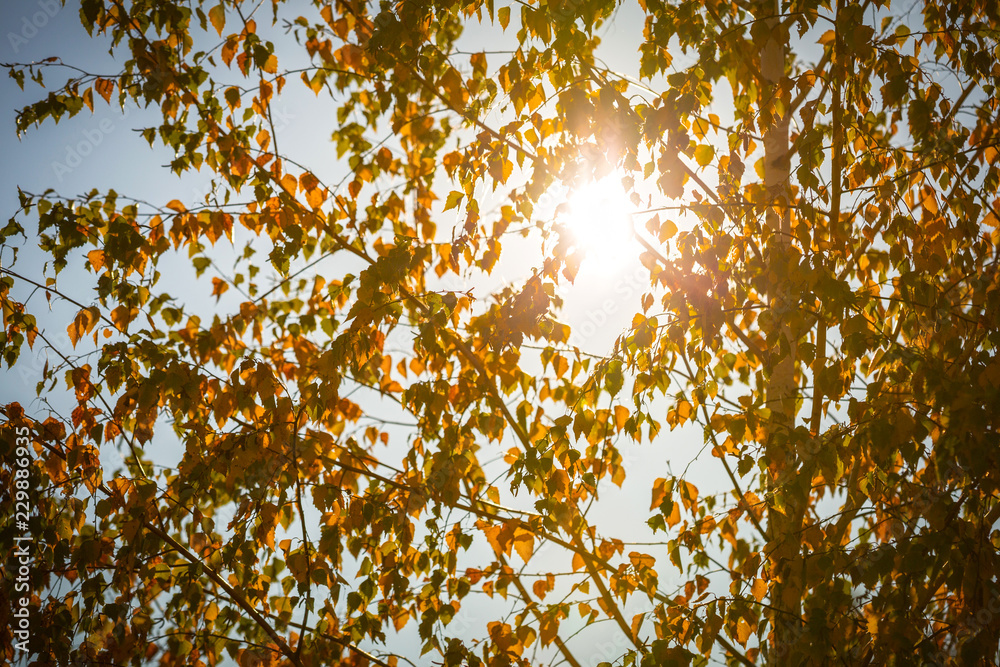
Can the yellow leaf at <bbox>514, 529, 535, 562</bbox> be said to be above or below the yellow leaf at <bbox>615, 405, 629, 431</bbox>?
below

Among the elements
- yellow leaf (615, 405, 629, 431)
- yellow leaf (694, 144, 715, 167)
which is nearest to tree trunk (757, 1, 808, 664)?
yellow leaf (694, 144, 715, 167)

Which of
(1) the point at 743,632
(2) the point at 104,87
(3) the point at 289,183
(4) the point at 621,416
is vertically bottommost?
(1) the point at 743,632

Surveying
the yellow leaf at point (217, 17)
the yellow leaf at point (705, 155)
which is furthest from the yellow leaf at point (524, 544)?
the yellow leaf at point (217, 17)

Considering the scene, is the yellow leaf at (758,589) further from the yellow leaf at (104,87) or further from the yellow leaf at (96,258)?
the yellow leaf at (104,87)

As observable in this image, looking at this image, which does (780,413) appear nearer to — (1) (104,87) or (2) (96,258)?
(2) (96,258)

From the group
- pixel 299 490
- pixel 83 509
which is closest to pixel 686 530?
pixel 299 490

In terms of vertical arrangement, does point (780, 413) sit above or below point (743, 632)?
above

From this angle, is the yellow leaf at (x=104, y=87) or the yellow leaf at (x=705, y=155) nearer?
the yellow leaf at (x=705, y=155)

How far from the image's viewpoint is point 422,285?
94.3 inches

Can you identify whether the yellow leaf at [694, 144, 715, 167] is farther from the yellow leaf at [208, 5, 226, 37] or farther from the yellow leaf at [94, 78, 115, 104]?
the yellow leaf at [94, 78, 115, 104]

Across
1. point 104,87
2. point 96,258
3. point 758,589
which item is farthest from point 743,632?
point 104,87

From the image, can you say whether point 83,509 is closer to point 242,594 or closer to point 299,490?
point 242,594

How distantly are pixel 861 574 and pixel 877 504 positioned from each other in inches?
9.4

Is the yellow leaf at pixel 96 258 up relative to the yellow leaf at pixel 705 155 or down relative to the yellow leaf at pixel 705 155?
down
